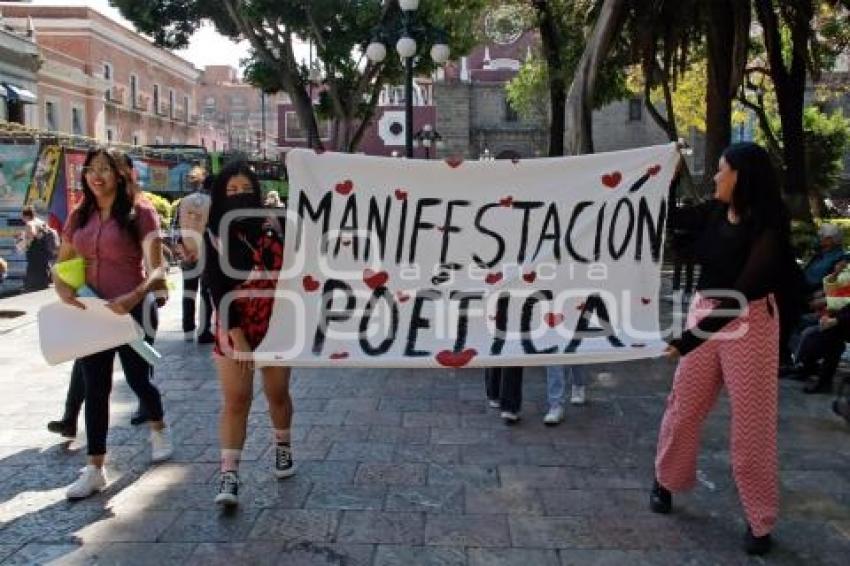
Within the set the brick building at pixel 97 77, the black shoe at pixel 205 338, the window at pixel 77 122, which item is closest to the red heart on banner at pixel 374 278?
the black shoe at pixel 205 338

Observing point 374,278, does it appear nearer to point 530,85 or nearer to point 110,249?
point 110,249

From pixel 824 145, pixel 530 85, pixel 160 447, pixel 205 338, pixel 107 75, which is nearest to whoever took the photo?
pixel 160 447

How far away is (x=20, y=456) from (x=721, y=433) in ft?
14.1

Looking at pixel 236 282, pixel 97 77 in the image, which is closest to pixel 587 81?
pixel 236 282

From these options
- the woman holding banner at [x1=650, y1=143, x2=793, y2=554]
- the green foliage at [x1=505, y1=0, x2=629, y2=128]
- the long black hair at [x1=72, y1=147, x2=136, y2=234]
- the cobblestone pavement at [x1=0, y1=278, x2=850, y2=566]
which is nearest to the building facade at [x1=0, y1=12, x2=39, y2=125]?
the green foliage at [x1=505, y1=0, x2=629, y2=128]

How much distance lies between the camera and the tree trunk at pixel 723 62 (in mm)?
13086

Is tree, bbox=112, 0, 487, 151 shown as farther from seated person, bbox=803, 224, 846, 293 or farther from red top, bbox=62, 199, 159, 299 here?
red top, bbox=62, 199, 159, 299

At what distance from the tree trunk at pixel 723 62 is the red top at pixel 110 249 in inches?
432

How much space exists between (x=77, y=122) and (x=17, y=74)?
31.1 ft

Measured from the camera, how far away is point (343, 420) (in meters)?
5.86

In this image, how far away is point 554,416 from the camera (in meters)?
5.70

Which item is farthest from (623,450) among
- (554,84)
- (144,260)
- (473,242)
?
(554,84)

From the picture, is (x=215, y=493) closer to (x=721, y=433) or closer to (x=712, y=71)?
(x=721, y=433)

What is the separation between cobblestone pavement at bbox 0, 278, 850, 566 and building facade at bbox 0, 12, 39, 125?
31686 mm
